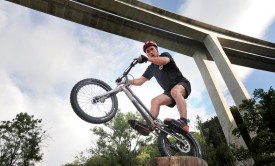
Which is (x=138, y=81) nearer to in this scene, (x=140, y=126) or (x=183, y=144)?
(x=140, y=126)

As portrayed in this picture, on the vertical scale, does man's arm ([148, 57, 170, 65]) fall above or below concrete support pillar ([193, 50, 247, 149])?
below

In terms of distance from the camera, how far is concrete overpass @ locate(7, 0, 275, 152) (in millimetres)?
12047

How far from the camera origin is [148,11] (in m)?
12.9

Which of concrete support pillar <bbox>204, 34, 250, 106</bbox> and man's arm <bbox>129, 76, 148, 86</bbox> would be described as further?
concrete support pillar <bbox>204, 34, 250, 106</bbox>

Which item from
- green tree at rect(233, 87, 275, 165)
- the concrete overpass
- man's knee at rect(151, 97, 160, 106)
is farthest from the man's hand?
the concrete overpass

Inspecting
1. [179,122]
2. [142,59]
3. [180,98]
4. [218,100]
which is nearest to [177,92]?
[180,98]

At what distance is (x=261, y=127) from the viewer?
10164 millimetres

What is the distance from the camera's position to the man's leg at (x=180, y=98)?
4.36 meters

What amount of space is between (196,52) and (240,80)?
2.98 meters

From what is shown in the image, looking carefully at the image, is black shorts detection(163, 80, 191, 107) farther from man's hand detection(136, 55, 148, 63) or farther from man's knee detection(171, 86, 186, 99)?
man's hand detection(136, 55, 148, 63)

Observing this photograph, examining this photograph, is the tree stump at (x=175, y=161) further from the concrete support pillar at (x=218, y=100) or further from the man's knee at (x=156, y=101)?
the concrete support pillar at (x=218, y=100)

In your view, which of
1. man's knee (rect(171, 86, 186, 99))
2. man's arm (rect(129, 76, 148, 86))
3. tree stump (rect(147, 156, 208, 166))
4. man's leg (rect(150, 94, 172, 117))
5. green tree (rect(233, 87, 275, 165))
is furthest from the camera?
green tree (rect(233, 87, 275, 165))

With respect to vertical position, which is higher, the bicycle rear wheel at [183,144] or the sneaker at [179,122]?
the sneaker at [179,122]

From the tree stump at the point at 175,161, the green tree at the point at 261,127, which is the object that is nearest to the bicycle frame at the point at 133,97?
the tree stump at the point at 175,161
